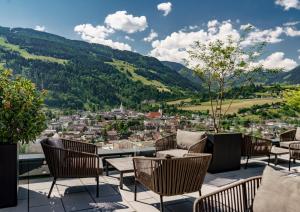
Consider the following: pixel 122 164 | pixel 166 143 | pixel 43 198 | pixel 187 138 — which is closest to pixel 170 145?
pixel 166 143

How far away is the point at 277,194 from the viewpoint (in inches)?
72.8

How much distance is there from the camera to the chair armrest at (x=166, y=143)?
5.38 meters

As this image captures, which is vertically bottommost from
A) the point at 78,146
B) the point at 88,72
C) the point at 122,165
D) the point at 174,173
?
the point at 122,165

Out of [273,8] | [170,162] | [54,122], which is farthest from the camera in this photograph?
[273,8]

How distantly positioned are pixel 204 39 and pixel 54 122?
3869 millimetres

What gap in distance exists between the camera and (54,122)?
531cm

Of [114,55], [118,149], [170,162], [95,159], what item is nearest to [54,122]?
[118,149]

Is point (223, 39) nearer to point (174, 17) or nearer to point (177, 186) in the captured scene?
point (177, 186)

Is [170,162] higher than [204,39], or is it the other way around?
[204,39]

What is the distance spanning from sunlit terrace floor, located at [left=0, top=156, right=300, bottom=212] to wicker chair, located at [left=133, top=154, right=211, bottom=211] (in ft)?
1.26

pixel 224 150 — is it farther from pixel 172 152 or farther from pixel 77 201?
A: pixel 77 201

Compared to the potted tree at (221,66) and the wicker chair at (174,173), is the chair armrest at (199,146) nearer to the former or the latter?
the potted tree at (221,66)

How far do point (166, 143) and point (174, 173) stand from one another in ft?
7.72

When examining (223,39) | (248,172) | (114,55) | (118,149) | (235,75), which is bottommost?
(248,172)
